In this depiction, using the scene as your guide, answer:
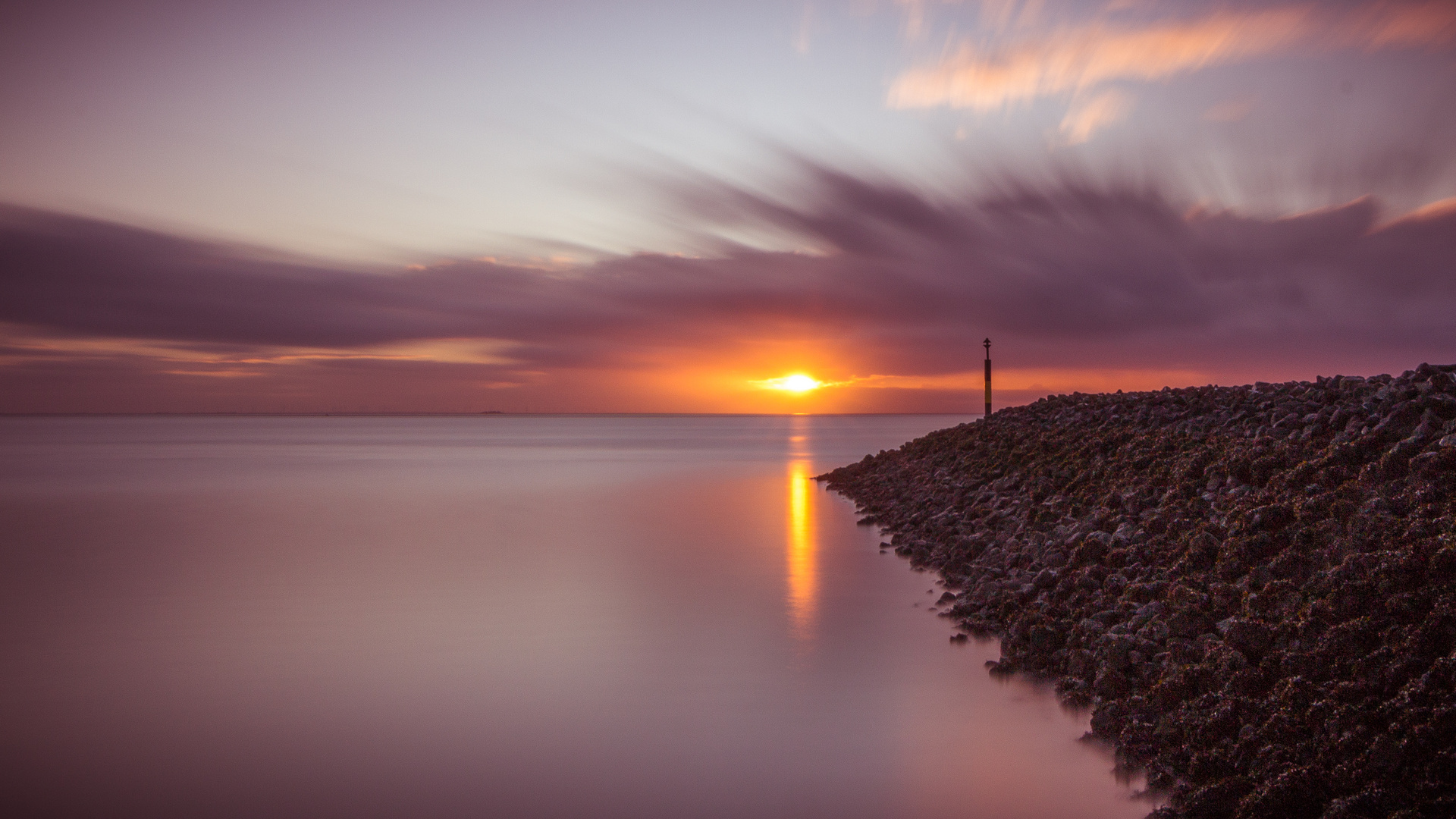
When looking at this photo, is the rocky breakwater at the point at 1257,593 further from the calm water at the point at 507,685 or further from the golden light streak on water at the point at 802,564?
the golden light streak on water at the point at 802,564

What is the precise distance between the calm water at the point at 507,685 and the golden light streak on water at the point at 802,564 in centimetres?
11

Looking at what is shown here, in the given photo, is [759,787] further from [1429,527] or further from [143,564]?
[143,564]

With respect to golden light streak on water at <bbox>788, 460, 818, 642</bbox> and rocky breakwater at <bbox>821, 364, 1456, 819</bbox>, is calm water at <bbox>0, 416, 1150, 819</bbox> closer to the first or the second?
golden light streak on water at <bbox>788, 460, 818, 642</bbox>

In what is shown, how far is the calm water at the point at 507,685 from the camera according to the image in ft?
23.2

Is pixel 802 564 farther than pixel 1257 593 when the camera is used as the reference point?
Yes

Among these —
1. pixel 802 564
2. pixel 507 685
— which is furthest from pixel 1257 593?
pixel 802 564

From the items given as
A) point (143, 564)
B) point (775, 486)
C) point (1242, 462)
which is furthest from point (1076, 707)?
point (775, 486)

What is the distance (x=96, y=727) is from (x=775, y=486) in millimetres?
32343

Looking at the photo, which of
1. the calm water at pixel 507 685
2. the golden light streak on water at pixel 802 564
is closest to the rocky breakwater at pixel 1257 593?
the calm water at pixel 507 685

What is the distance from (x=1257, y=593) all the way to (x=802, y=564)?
1091 cm

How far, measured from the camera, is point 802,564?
18516 mm

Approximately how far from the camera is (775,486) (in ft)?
130

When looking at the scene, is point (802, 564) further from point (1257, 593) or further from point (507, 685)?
point (1257, 593)

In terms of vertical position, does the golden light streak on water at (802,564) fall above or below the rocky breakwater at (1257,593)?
below
